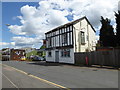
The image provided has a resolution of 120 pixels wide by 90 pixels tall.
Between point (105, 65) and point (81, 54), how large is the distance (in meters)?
4.93

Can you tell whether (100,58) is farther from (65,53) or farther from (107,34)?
(107,34)

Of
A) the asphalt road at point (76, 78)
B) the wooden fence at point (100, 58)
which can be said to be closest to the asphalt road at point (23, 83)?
the asphalt road at point (76, 78)

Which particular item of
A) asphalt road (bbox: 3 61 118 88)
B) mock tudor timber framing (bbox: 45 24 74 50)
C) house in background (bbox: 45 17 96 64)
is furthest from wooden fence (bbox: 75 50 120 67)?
asphalt road (bbox: 3 61 118 88)

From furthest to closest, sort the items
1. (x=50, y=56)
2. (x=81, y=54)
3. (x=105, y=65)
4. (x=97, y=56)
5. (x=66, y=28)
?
(x=50, y=56)
(x=66, y=28)
(x=81, y=54)
(x=97, y=56)
(x=105, y=65)

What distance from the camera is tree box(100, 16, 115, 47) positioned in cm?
2757

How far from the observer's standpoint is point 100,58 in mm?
18438

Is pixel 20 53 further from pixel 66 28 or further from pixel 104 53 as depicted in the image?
pixel 104 53

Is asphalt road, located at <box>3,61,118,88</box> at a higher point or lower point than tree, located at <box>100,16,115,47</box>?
lower

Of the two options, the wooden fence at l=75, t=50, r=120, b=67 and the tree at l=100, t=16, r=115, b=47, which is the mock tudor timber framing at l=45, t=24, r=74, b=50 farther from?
the tree at l=100, t=16, r=115, b=47

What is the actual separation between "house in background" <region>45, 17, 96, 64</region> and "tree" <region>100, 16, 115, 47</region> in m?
2.85

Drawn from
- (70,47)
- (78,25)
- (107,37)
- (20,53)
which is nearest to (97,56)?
(70,47)

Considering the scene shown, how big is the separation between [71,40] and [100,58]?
682 centimetres

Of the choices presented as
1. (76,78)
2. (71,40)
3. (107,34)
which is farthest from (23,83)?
(107,34)

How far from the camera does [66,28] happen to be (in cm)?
2534
